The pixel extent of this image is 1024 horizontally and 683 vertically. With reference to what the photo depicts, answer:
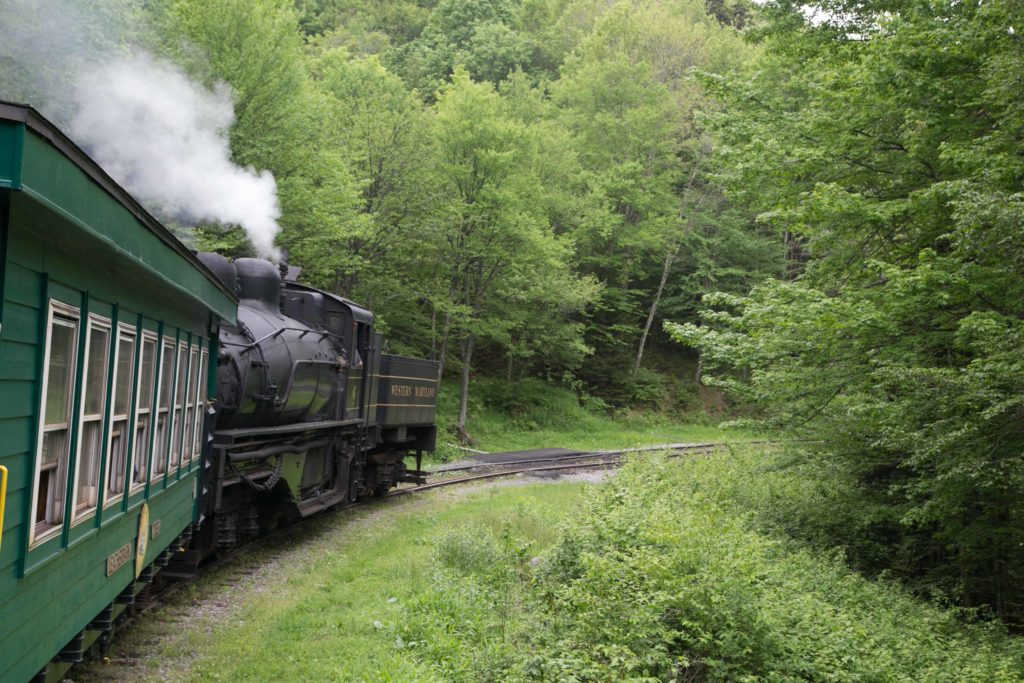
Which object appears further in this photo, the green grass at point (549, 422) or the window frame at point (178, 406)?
the green grass at point (549, 422)

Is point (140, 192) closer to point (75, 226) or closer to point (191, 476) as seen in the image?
point (191, 476)

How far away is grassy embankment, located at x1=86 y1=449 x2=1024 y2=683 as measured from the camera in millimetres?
6832

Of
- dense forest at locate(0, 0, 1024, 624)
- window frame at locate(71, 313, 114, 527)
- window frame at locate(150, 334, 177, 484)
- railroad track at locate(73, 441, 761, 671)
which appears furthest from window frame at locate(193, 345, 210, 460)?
dense forest at locate(0, 0, 1024, 624)

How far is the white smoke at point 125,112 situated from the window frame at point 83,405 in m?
8.74

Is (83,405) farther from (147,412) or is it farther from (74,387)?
(147,412)

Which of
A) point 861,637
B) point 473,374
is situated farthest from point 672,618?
point 473,374

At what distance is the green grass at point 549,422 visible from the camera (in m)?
27.4

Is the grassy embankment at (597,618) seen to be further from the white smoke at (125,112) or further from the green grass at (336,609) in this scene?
the white smoke at (125,112)

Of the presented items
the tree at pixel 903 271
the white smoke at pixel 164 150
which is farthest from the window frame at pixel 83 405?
the white smoke at pixel 164 150

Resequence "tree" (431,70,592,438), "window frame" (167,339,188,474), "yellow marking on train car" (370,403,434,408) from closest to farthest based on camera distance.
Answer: "window frame" (167,339,188,474) → "yellow marking on train car" (370,403,434,408) → "tree" (431,70,592,438)

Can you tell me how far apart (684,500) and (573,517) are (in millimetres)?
2113

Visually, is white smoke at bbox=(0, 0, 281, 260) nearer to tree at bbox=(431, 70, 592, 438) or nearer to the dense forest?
the dense forest

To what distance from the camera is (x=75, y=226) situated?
326 centimetres

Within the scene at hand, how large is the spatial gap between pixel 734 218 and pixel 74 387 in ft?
109
